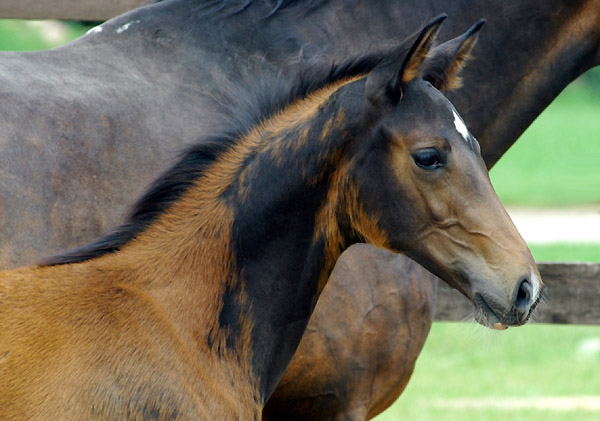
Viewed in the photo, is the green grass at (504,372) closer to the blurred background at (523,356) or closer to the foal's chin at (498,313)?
the blurred background at (523,356)

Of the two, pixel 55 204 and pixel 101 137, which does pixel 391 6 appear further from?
pixel 55 204

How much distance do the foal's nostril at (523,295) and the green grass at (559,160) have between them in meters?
17.6

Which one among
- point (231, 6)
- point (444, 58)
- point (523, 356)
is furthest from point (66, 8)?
point (523, 356)

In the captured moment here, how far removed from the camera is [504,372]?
920 centimetres

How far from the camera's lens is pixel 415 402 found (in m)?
7.84

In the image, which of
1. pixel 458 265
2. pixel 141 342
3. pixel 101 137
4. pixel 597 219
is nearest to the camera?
pixel 141 342

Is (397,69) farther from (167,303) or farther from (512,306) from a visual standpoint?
(167,303)

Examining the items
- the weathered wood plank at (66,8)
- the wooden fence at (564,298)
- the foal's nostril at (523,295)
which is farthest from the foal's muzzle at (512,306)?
the weathered wood plank at (66,8)

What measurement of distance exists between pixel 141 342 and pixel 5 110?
103cm

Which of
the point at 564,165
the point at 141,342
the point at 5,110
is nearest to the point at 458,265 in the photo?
the point at 141,342

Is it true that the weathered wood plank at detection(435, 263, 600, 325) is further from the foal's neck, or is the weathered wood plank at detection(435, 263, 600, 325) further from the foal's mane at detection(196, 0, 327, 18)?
the foal's neck

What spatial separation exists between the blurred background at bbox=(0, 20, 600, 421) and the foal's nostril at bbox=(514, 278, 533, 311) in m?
0.48

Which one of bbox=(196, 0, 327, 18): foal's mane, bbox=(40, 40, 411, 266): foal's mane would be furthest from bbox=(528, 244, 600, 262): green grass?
bbox=(40, 40, 411, 266): foal's mane

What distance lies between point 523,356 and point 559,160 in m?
20.2
